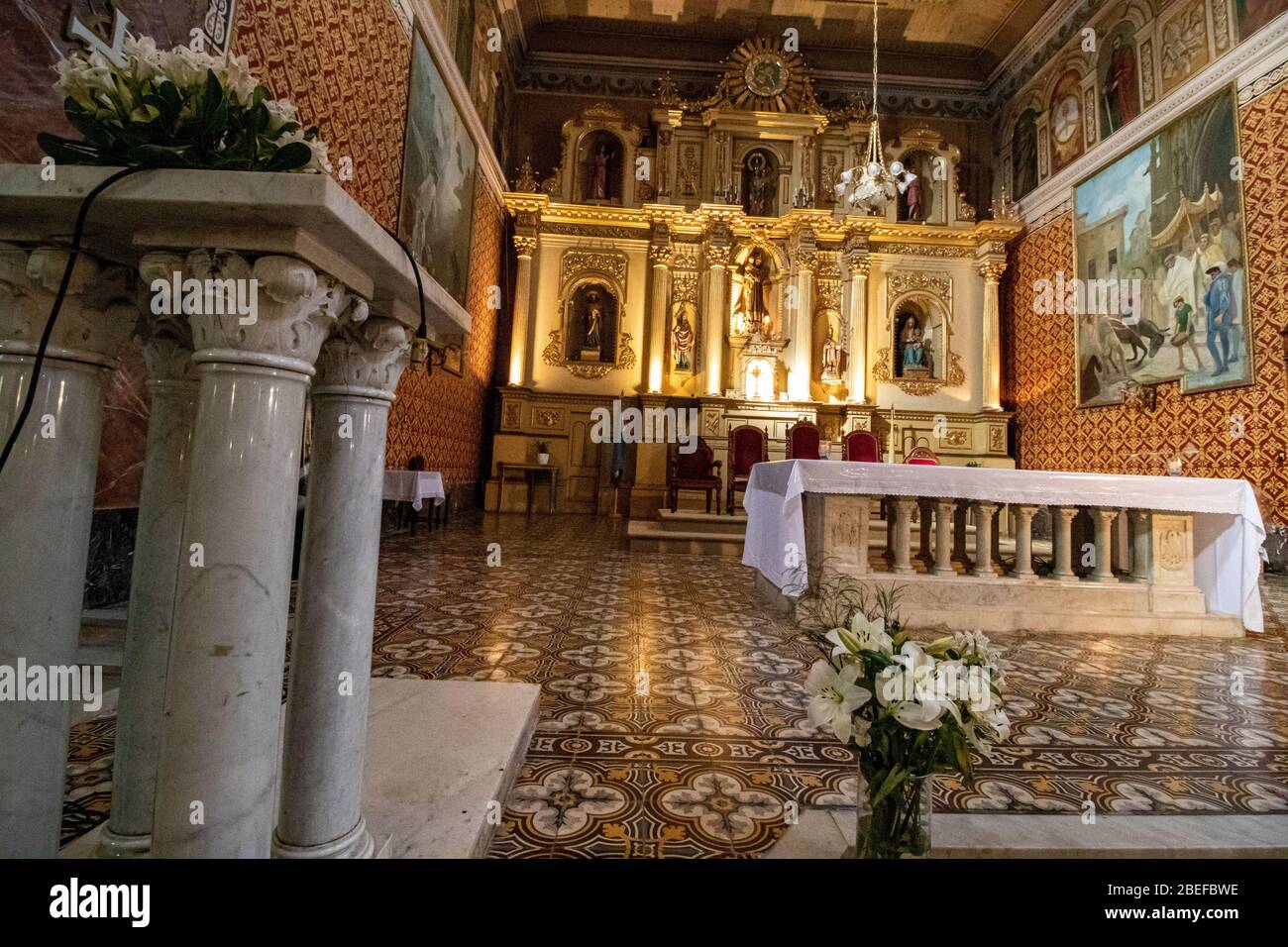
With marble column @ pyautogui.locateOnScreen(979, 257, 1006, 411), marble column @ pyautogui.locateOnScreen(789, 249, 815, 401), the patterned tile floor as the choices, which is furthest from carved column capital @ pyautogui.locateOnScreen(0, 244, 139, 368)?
marble column @ pyautogui.locateOnScreen(979, 257, 1006, 411)

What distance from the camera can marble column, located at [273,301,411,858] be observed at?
1.04 meters

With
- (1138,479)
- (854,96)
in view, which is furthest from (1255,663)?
(854,96)

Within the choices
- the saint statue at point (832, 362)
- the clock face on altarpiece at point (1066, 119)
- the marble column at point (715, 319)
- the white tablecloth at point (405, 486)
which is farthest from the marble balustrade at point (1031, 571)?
the clock face on altarpiece at point (1066, 119)

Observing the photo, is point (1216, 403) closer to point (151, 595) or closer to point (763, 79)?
point (763, 79)

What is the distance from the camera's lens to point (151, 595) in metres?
1.10

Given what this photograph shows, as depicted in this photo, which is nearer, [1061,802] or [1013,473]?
[1061,802]

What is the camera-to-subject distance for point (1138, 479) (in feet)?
12.9

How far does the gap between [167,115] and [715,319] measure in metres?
10.6

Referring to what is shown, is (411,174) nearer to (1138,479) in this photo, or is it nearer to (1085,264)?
(1138,479)

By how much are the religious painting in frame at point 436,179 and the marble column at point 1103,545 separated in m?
6.13

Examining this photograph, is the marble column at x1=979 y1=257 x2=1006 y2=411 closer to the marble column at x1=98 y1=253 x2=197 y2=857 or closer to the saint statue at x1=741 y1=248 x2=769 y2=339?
the saint statue at x1=741 y1=248 x2=769 y2=339

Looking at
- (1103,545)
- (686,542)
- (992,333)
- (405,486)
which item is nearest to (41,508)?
(1103,545)
